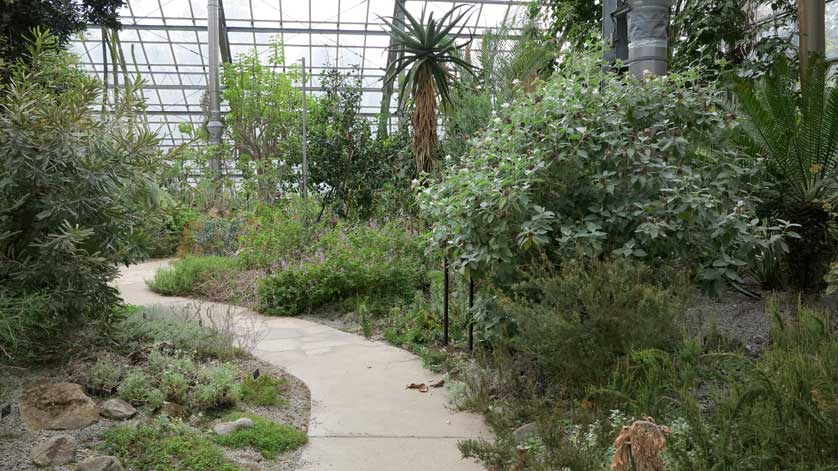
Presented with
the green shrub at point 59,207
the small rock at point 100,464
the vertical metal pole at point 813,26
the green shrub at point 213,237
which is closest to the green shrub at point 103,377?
the green shrub at point 59,207

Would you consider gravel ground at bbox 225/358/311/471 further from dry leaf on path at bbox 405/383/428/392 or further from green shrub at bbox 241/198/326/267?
green shrub at bbox 241/198/326/267

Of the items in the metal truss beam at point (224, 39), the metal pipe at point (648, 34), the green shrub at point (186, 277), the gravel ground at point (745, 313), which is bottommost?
the gravel ground at point (745, 313)

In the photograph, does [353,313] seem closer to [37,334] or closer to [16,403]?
[37,334]

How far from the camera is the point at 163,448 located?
310cm

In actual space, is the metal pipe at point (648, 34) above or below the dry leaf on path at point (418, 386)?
above

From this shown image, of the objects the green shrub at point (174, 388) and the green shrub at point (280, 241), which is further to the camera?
the green shrub at point (280, 241)

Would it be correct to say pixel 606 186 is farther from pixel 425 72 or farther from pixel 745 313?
pixel 425 72

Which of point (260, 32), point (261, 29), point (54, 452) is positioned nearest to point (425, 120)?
point (54, 452)

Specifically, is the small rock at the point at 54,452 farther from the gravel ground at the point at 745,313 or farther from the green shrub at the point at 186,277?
the green shrub at the point at 186,277

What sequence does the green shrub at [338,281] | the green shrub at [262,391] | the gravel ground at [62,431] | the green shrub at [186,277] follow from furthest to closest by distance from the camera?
the green shrub at [186,277] → the green shrub at [338,281] → the green shrub at [262,391] → the gravel ground at [62,431]

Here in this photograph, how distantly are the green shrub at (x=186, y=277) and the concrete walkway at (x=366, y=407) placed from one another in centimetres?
217

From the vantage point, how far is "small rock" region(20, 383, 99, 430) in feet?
10.8

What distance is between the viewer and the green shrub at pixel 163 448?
9.83ft

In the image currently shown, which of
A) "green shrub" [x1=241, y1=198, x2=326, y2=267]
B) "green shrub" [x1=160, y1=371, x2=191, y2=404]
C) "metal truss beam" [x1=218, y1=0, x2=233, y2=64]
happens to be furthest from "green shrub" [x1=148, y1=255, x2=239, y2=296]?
"metal truss beam" [x1=218, y1=0, x2=233, y2=64]
